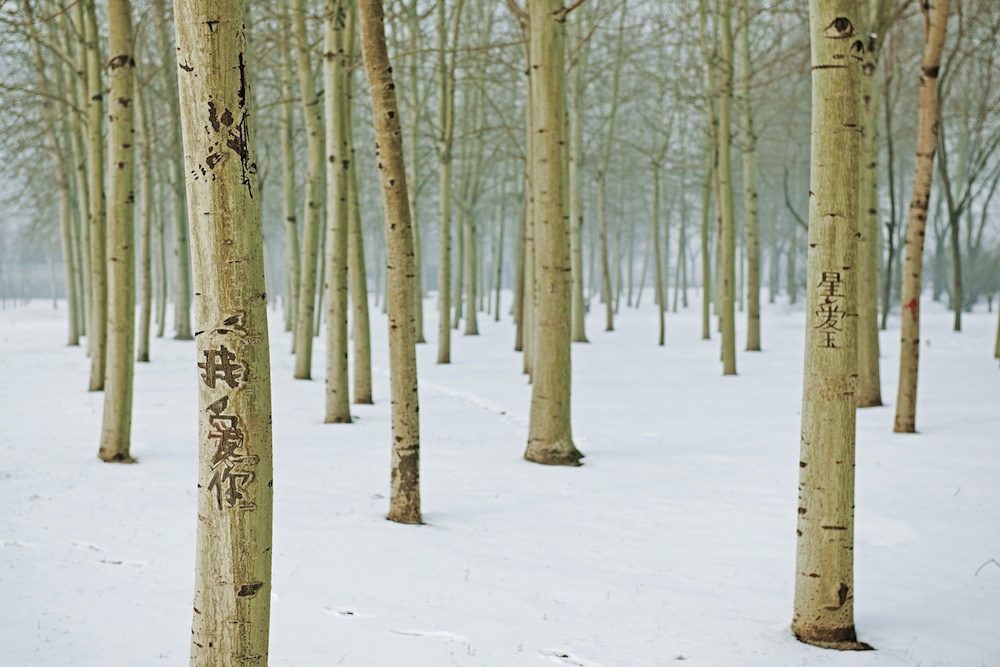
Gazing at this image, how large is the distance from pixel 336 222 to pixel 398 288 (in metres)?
3.78

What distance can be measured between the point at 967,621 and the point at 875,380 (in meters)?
6.52

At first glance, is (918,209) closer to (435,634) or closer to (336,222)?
(336,222)

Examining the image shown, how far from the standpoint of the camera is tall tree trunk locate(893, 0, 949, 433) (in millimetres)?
7766

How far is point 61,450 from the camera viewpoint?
725 centimetres

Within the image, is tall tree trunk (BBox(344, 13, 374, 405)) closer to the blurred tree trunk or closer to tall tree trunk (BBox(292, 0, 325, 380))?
tall tree trunk (BBox(292, 0, 325, 380))

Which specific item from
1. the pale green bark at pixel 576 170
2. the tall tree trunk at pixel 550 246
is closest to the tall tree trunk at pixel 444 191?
the pale green bark at pixel 576 170

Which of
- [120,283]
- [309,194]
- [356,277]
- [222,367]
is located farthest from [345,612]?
[309,194]

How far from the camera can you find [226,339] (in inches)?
86.6

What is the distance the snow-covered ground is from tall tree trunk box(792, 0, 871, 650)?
0.88ft

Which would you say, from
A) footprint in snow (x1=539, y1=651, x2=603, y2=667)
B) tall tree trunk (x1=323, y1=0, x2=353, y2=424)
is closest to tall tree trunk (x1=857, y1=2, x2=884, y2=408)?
tall tree trunk (x1=323, y1=0, x2=353, y2=424)

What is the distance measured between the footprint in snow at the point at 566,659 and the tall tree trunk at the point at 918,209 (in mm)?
5670

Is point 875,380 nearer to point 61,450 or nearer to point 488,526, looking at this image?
point 488,526

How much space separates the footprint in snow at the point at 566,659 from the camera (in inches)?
136

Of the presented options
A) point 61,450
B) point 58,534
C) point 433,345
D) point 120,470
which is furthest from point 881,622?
point 433,345
